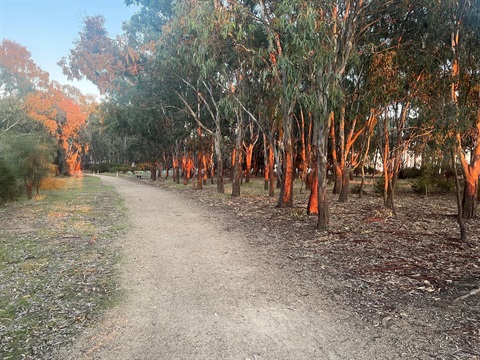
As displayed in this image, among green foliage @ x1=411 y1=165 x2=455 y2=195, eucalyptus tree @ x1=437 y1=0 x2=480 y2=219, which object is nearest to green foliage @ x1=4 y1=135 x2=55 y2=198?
eucalyptus tree @ x1=437 y1=0 x2=480 y2=219

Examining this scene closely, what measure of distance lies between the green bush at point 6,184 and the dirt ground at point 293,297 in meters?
9.40

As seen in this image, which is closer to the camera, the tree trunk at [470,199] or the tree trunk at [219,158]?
the tree trunk at [470,199]

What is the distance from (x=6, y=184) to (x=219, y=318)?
15307 millimetres

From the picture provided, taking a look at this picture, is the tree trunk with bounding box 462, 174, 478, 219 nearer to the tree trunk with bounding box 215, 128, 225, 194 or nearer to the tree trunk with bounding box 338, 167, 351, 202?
the tree trunk with bounding box 338, 167, 351, 202

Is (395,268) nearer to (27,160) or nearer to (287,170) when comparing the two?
(287,170)

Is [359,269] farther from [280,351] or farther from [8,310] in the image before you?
[8,310]

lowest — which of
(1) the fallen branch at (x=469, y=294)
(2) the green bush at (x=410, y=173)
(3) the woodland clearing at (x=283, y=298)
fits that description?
(3) the woodland clearing at (x=283, y=298)

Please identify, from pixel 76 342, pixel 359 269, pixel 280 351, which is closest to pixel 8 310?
pixel 76 342

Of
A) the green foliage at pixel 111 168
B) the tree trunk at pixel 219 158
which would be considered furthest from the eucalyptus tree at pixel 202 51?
the green foliage at pixel 111 168

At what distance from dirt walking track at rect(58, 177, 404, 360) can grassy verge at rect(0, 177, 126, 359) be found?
13.2 inches

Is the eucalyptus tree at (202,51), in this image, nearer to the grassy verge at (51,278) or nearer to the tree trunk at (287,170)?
the tree trunk at (287,170)

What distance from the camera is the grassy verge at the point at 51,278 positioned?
3.93m

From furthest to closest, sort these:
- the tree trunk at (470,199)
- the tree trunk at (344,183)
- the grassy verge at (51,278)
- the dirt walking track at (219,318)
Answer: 1. the tree trunk at (344,183)
2. the tree trunk at (470,199)
3. the grassy verge at (51,278)
4. the dirt walking track at (219,318)

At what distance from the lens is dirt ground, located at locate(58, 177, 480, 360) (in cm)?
362
